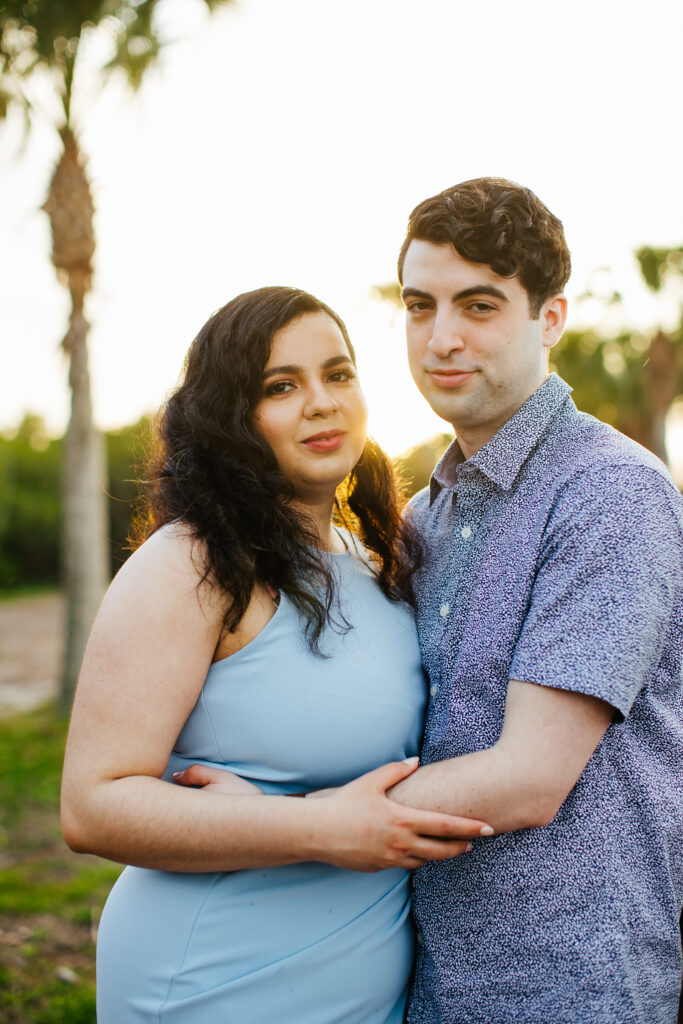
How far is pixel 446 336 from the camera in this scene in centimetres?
213

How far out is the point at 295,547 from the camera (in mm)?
2203

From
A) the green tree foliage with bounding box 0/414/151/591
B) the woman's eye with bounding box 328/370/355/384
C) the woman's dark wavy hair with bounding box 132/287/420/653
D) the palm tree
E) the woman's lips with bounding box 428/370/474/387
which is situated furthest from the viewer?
the green tree foliage with bounding box 0/414/151/591

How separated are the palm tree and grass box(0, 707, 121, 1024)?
251cm

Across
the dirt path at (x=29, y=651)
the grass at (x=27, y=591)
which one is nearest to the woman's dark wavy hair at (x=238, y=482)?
the dirt path at (x=29, y=651)

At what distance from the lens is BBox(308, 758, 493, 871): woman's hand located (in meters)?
1.68

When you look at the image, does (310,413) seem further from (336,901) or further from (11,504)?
(11,504)

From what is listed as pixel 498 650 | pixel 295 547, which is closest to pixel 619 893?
pixel 498 650

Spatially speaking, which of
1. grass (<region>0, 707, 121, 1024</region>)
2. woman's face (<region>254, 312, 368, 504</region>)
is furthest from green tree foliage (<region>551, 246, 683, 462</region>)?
woman's face (<region>254, 312, 368, 504</region>)

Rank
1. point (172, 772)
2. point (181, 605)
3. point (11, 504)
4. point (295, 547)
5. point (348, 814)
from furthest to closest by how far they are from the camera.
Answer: point (11, 504) < point (295, 547) < point (172, 772) < point (181, 605) < point (348, 814)

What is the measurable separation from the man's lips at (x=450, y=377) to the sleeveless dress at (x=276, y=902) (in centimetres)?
73

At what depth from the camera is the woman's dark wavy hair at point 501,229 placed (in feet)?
6.81

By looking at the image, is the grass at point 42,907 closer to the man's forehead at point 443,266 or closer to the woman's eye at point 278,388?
the woman's eye at point 278,388

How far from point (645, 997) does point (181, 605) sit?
1.38 metres

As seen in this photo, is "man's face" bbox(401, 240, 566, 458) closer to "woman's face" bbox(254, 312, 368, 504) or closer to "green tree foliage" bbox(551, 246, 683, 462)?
"woman's face" bbox(254, 312, 368, 504)
